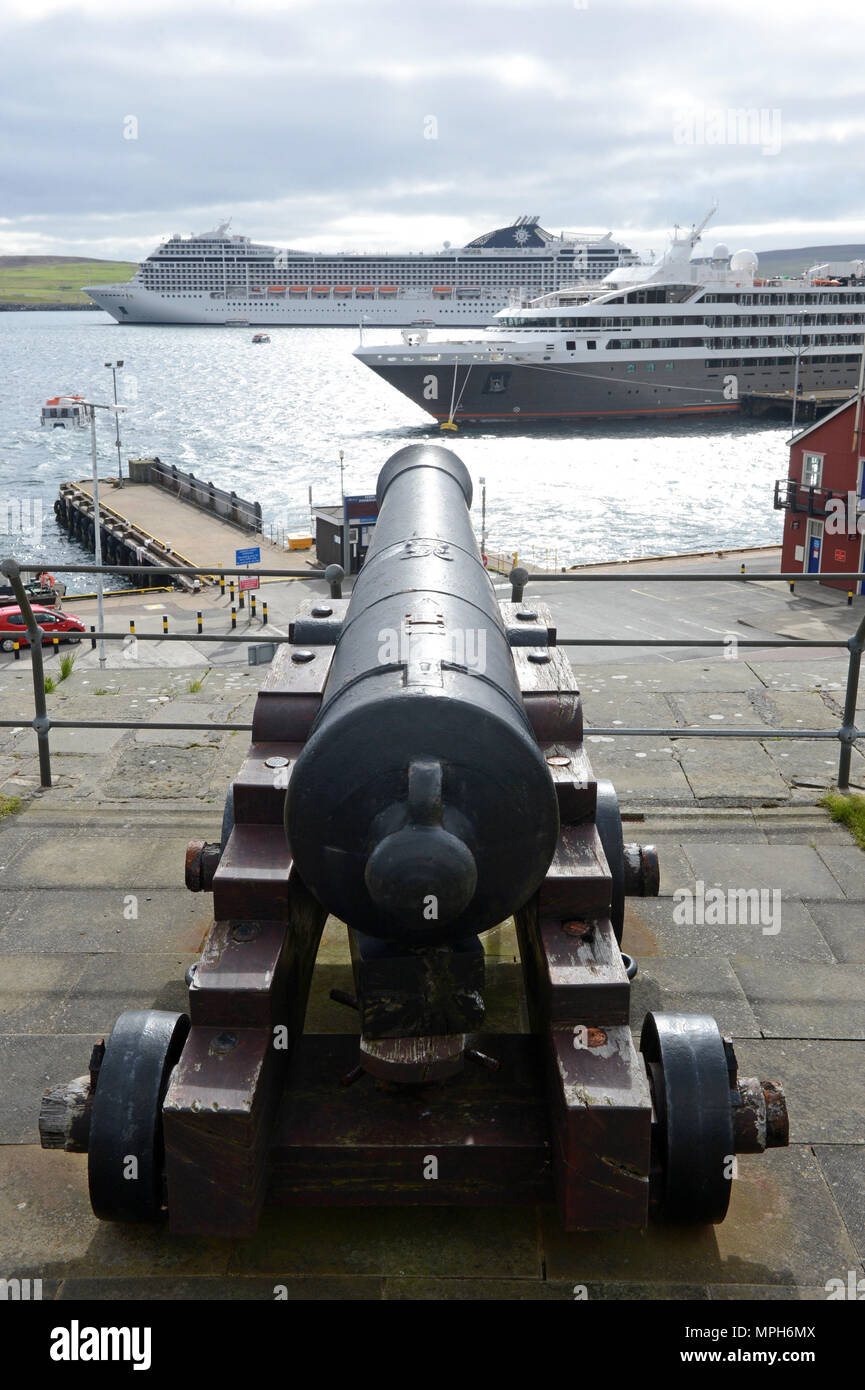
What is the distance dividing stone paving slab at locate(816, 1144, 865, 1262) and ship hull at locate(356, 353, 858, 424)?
214 ft

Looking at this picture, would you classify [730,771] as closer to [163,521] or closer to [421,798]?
[421,798]

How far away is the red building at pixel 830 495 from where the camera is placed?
27984 millimetres

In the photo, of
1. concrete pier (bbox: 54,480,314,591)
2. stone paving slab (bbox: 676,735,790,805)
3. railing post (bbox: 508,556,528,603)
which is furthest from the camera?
concrete pier (bbox: 54,480,314,591)

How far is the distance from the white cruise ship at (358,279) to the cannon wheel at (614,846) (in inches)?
5015

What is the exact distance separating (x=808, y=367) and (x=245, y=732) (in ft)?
242

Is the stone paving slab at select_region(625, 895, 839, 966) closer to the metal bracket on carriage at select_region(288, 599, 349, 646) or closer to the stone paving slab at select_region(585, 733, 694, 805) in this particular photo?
the stone paving slab at select_region(585, 733, 694, 805)

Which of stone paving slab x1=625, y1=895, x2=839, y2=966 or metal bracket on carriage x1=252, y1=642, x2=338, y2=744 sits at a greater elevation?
metal bracket on carriage x1=252, y1=642, x2=338, y2=744

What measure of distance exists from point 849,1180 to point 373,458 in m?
68.2

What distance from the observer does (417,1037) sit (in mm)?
3250

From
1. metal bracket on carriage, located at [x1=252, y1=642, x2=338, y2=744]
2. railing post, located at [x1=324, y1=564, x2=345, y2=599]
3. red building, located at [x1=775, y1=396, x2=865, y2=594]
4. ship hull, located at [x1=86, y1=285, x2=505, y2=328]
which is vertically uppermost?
ship hull, located at [x1=86, y1=285, x2=505, y2=328]

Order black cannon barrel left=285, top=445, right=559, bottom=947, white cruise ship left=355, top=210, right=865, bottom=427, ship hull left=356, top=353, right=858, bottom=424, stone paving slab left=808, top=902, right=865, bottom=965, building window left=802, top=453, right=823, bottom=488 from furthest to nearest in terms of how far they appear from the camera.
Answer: ship hull left=356, top=353, right=858, bottom=424
white cruise ship left=355, top=210, right=865, bottom=427
building window left=802, top=453, right=823, bottom=488
stone paving slab left=808, top=902, right=865, bottom=965
black cannon barrel left=285, top=445, right=559, bottom=947

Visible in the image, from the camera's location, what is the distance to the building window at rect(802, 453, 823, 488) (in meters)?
29.2

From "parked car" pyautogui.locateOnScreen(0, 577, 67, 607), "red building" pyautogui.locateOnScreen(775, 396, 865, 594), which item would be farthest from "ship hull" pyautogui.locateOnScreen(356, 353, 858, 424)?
"red building" pyautogui.locateOnScreen(775, 396, 865, 594)
